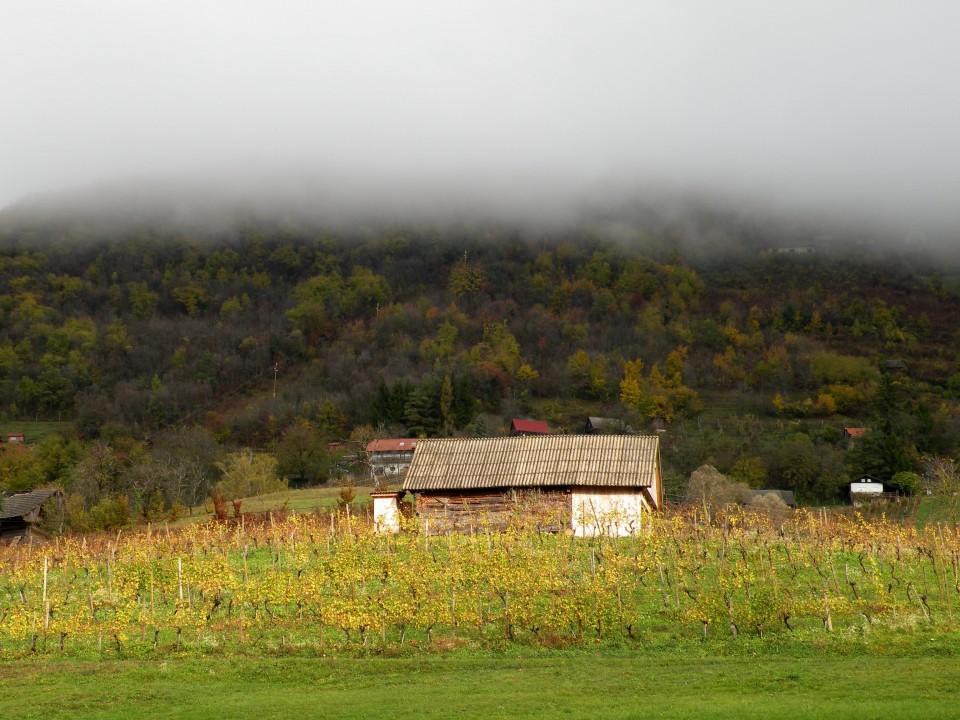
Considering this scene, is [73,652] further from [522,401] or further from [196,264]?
[196,264]

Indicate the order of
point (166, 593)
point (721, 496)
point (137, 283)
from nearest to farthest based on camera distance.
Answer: point (166, 593) < point (721, 496) < point (137, 283)

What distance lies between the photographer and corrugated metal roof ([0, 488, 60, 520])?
2298 inches

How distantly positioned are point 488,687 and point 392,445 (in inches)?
2997

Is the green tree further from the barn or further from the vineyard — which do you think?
the vineyard

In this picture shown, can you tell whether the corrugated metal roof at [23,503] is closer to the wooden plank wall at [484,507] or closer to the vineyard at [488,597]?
the wooden plank wall at [484,507]

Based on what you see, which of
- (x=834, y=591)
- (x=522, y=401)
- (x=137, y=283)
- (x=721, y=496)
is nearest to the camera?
(x=834, y=591)

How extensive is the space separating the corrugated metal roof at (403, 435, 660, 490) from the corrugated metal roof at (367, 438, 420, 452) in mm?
50964

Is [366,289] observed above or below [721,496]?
above

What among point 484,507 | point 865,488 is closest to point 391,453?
point 865,488

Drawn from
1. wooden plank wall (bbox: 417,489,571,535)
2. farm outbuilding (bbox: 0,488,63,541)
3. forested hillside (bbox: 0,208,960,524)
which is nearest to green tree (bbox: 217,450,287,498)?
forested hillside (bbox: 0,208,960,524)

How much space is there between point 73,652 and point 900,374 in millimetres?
125386

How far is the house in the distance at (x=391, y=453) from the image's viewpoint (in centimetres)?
8938

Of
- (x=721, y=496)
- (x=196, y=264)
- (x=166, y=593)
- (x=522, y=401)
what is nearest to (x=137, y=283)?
(x=196, y=264)

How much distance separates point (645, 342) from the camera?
5965 inches
